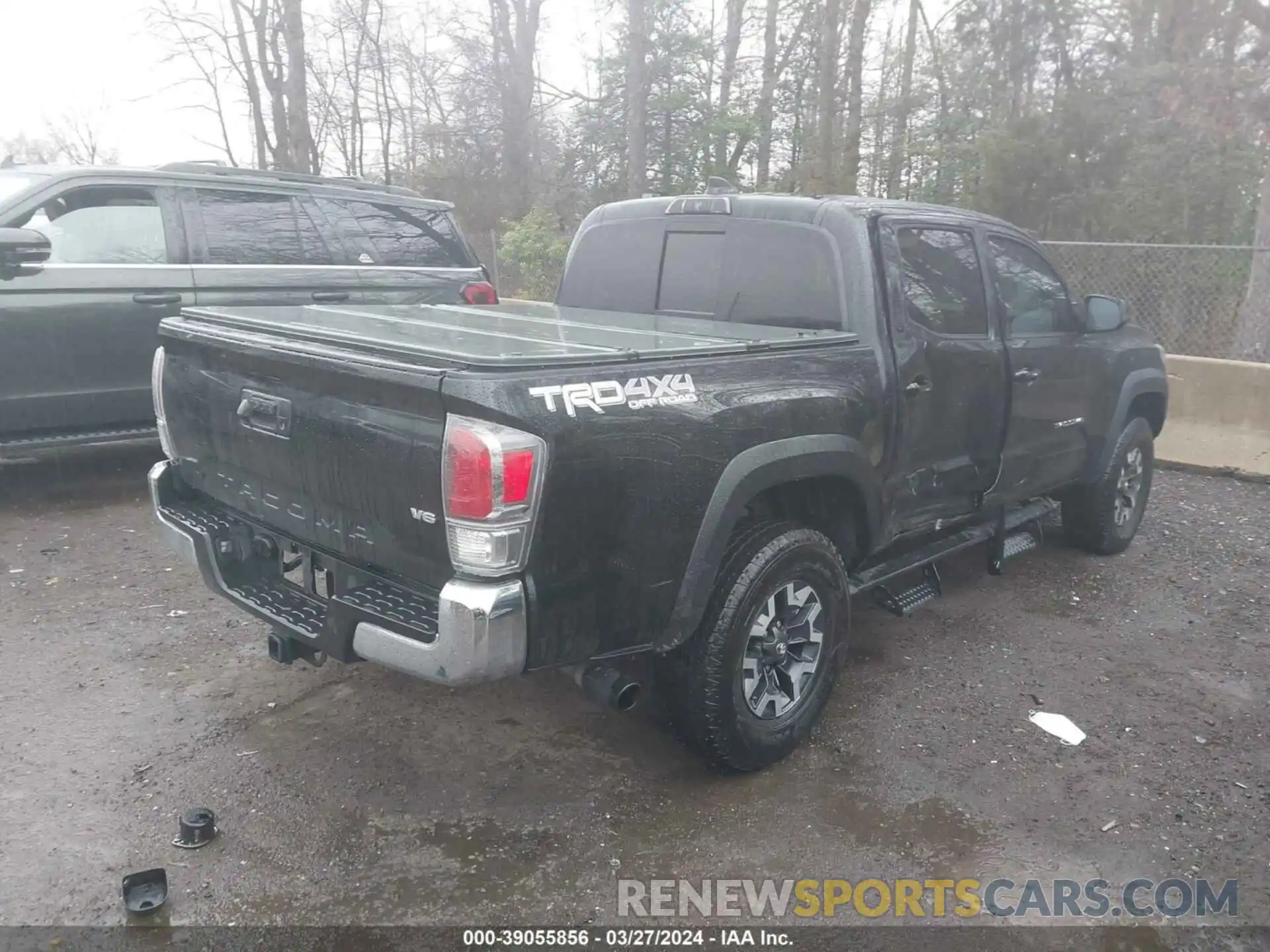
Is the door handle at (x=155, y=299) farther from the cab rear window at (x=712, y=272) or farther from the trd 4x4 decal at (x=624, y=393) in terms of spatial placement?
the trd 4x4 decal at (x=624, y=393)

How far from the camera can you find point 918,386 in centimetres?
405

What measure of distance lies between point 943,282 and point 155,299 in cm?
482

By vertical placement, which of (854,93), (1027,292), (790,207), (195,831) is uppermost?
(854,93)

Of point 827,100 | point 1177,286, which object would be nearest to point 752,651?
point 1177,286

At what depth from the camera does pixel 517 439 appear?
2635 millimetres

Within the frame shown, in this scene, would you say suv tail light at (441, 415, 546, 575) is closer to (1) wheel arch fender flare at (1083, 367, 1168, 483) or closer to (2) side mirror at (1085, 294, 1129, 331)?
(2) side mirror at (1085, 294, 1129, 331)

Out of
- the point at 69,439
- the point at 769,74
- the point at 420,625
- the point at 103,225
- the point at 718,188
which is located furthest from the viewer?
the point at 769,74

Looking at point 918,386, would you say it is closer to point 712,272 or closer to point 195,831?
point 712,272

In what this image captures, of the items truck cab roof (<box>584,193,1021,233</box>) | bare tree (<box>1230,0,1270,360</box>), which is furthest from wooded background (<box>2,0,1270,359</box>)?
truck cab roof (<box>584,193,1021,233</box>)

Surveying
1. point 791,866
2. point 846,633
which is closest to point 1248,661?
point 846,633

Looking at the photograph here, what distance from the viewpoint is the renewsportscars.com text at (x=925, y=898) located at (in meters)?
2.93

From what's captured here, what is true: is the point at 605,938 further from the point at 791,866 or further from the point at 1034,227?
the point at 1034,227

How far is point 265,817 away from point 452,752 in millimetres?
697

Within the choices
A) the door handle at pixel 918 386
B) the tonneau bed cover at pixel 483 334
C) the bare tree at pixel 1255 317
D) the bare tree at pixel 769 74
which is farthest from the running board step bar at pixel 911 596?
the bare tree at pixel 769 74
